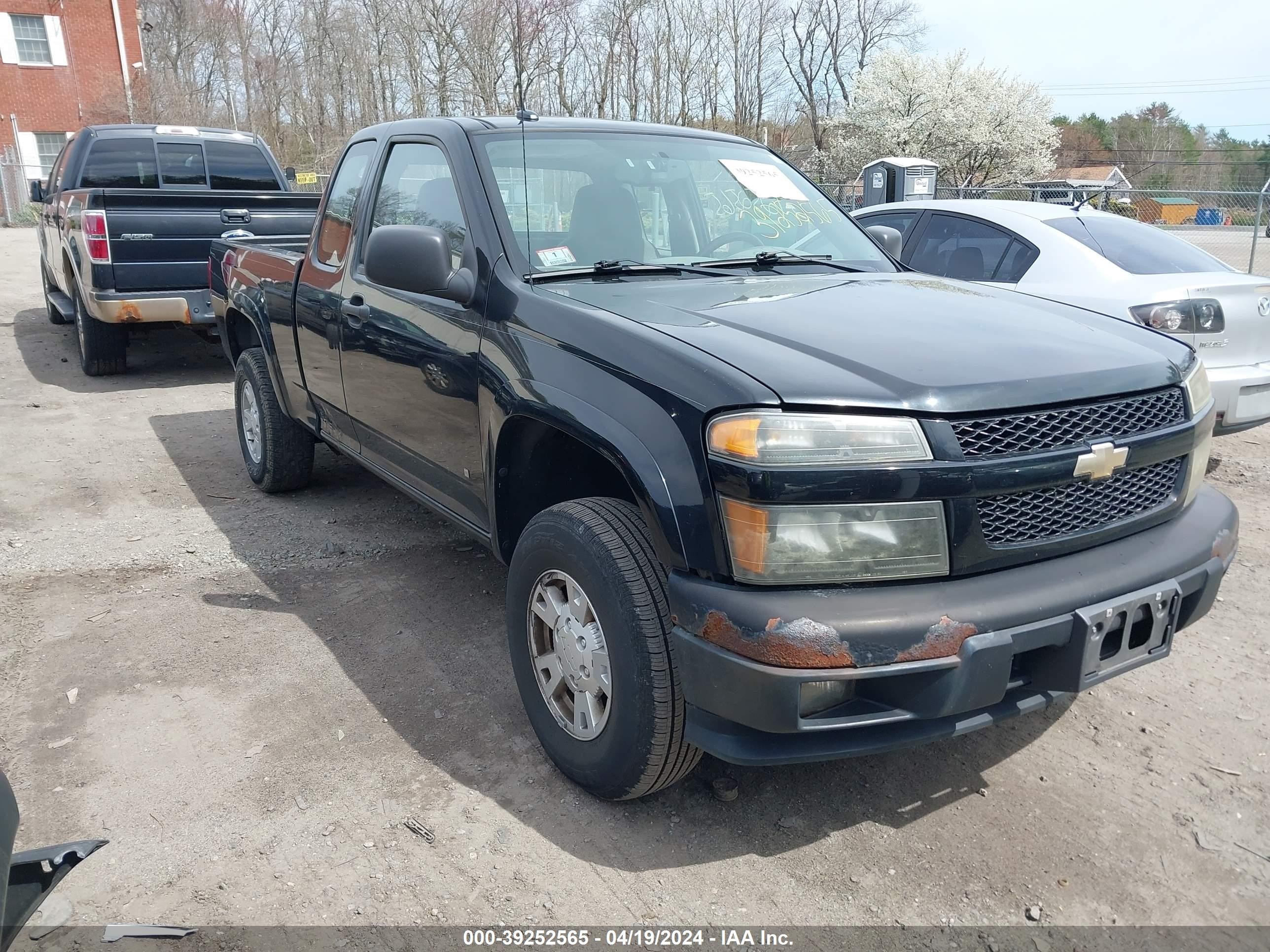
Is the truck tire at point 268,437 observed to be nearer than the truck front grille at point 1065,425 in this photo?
No

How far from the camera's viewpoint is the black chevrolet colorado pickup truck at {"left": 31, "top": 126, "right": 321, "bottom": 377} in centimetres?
776

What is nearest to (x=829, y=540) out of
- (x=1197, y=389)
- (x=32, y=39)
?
(x=1197, y=389)

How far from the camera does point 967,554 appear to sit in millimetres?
2287

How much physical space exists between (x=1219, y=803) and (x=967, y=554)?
1327 mm

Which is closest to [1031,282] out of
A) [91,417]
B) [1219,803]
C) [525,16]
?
[1219,803]

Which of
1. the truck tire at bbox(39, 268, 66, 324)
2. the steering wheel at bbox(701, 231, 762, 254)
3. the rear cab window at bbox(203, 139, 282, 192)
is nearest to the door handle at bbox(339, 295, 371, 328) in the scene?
the steering wheel at bbox(701, 231, 762, 254)

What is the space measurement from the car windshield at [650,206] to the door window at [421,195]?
197mm

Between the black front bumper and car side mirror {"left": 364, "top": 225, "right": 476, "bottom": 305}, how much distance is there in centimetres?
135

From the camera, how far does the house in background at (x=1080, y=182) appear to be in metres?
12.1

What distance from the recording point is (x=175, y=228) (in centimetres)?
792

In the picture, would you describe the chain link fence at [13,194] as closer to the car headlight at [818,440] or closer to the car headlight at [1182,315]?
the car headlight at [1182,315]

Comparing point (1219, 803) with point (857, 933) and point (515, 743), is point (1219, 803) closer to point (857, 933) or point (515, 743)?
point (857, 933)

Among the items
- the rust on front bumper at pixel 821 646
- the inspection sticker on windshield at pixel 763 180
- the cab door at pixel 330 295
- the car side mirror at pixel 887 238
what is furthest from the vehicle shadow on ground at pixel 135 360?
the rust on front bumper at pixel 821 646

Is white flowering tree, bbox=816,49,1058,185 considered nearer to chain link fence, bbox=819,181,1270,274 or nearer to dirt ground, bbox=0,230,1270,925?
chain link fence, bbox=819,181,1270,274
